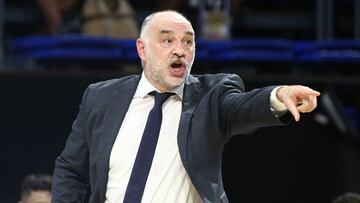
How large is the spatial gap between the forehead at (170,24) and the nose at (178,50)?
5 cm

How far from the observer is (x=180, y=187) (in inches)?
143

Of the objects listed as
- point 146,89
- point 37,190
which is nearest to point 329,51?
point 37,190

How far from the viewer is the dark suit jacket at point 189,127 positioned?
11.4ft

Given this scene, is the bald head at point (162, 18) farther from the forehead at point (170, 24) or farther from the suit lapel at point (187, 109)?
the suit lapel at point (187, 109)

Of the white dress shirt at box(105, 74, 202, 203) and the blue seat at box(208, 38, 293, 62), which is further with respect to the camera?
the blue seat at box(208, 38, 293, 62)

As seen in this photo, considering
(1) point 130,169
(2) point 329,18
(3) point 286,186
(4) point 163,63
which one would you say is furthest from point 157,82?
(2) point 329,18

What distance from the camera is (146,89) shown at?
3830mm

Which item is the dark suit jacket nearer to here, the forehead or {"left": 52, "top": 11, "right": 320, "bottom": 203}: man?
{"left": 52, "top": 11, "right": 320, "bottom": 203}: man

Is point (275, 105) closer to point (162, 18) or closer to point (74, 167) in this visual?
point (162, 18)

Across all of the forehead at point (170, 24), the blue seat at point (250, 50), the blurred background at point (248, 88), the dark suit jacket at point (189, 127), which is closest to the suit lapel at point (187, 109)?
the dark suit jacket at point (189, 127)

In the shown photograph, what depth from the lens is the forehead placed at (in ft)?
12.1

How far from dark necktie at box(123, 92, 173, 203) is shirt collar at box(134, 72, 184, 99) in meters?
0.10

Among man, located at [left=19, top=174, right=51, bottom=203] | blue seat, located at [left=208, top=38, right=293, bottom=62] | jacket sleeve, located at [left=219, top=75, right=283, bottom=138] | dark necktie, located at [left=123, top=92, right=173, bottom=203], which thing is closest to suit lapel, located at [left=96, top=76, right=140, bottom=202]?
dark necktie, located at [left=123, top=92, right=173, bottom=203]

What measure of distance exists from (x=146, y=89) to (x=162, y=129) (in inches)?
8.1
